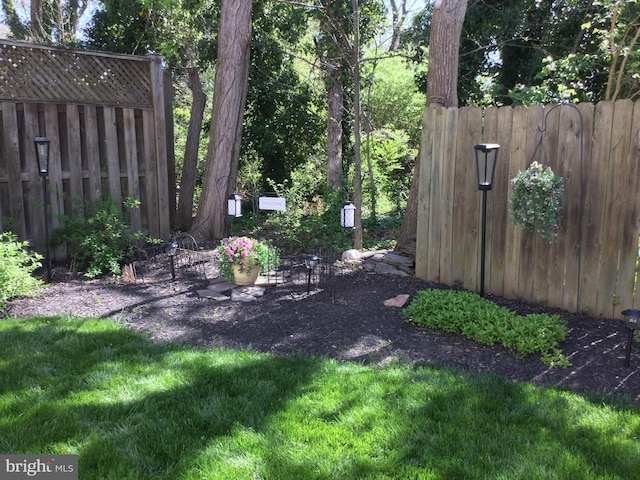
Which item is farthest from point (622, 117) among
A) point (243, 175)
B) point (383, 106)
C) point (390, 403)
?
point (383, 106)

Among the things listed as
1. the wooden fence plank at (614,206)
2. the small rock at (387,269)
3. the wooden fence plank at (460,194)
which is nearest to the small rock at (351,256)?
the small rock at (387,269)

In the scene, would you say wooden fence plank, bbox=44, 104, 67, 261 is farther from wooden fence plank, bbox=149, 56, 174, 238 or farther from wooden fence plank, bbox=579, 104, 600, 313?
wooden fence plank, bbox=579, 104, 600, 313

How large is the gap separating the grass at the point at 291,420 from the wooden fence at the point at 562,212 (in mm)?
1633

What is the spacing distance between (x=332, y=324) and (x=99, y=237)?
330cm

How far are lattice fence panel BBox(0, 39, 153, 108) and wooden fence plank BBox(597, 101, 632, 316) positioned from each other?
18.7 ft

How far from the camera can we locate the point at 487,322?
414 centimetres

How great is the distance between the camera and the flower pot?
220 inches

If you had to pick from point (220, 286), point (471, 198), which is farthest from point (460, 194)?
point (220, 286)

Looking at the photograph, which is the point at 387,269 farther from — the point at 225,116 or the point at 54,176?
the point at 54,176

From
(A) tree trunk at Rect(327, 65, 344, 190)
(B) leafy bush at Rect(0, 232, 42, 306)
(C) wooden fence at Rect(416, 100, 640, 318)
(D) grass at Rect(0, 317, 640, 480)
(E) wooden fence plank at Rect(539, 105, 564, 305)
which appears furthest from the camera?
(A) tree trunk at Rect(327, 65, 344, 190)

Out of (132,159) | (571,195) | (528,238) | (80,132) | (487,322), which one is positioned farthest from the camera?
(132,159)

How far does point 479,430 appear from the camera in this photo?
285 centimetres

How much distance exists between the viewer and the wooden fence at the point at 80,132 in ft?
20.8

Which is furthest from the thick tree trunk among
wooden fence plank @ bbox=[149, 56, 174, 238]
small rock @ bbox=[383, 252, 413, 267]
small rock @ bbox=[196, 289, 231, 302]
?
wooden fence plank @ bbox=[149, 56, 174, 238]
